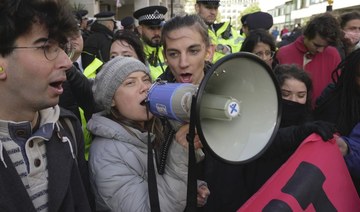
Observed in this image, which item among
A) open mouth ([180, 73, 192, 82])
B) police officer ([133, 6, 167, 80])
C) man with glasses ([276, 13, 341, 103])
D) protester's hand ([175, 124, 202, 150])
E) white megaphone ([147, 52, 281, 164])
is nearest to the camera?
white megaphone ([147, 52, 281, 164])

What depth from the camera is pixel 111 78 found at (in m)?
1.68

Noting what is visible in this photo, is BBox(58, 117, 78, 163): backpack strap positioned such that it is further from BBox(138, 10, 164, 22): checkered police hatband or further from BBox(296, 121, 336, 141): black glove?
BBox(138, 10, 164, 22): checkered police hatband

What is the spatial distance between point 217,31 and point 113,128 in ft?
10.5

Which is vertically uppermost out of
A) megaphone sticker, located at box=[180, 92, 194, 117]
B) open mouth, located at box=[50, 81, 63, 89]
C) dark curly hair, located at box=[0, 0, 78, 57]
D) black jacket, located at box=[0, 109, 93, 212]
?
dark curly hair, located at box=[0, 0, 78, 57]

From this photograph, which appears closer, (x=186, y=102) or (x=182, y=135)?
(x=186, y=102)

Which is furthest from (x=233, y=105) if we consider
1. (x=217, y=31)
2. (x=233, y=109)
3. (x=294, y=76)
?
(x=217, y=31)

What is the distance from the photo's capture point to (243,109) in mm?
1420

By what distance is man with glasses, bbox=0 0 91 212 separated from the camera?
1.16 metres

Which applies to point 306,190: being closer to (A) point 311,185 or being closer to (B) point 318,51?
(A) point 311,185

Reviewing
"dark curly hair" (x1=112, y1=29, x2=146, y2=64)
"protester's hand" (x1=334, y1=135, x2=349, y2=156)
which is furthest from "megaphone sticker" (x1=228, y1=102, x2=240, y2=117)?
"dark curly hair" (x1=112, y1=29, x2=146, y2=64)

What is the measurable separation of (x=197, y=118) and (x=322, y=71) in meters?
2.66

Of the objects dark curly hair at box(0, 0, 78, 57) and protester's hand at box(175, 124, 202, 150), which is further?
protester's hand at box(175, 124, 202, 150)

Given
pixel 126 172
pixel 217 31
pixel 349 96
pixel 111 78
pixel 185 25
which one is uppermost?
pixel 185 25

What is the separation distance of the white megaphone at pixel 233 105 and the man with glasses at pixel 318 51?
202 cm
